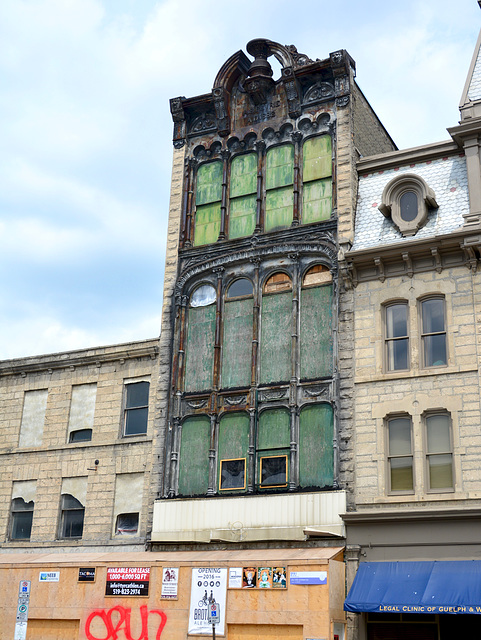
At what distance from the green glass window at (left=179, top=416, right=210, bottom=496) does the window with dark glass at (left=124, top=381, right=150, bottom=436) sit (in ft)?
6.98

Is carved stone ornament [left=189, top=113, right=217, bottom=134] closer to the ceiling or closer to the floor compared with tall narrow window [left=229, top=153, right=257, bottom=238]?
closer to the ceiling

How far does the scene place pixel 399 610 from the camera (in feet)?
62.9

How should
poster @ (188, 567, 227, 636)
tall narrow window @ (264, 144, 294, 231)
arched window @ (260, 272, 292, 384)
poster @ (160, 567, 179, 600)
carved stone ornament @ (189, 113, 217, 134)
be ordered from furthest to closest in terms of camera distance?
1. carved stone ornament @ (189, 113, 217, 134)
2. tall narrow window @ (264, 144, 294, 231)
3. arched window @ (260, 272, 292, 384)
4. poster @ (160, 567, 179, 600)
5. poster @ (188, 567, 227, 636)

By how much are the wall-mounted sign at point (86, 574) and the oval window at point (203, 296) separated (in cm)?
907

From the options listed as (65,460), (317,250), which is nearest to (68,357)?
(65,460)

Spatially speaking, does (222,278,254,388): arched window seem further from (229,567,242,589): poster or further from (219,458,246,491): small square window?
(229,567,242,589): poster

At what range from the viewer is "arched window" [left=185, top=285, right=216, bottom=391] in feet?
84.8

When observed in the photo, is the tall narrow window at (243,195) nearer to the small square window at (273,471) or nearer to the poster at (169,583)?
the small square window at (273,471)

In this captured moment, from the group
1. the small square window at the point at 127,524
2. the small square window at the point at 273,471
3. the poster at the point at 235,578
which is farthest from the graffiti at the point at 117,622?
the small square window at the point at 273,471

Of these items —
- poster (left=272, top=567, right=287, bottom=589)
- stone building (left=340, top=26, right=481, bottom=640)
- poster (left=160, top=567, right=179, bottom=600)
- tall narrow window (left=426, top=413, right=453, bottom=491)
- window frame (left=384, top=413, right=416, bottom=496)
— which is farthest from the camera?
poster (left=160, top=567, right=179, bottom=600)

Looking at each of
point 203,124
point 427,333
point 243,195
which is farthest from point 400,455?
point 203,124

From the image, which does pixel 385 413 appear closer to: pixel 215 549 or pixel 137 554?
pixel 215 549

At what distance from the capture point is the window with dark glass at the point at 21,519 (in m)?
27.7

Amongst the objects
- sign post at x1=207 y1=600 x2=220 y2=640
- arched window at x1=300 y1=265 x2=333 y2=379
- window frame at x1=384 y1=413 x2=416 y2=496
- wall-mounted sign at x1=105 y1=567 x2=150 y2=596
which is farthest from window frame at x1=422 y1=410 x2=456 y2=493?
wall-mounted sign at x1=105 y1=567 x2=150 y2=596
